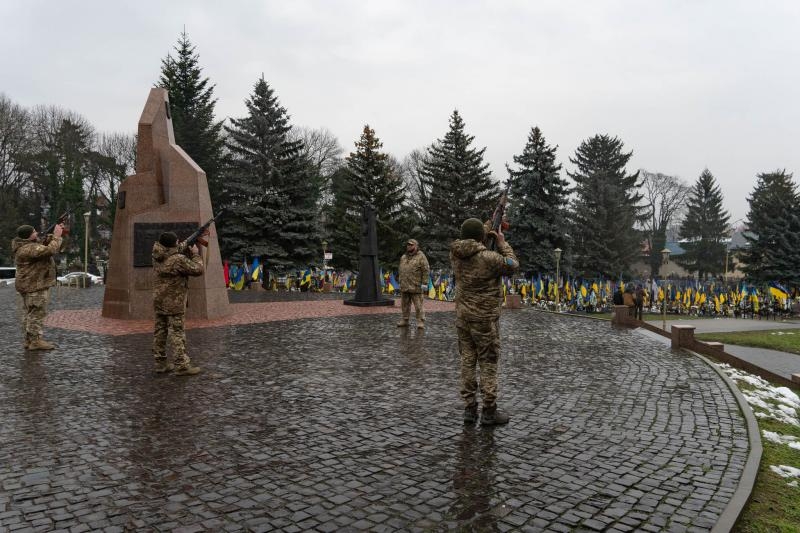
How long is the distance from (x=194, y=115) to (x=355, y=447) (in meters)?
38.9

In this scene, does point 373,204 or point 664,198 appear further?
point 664,198

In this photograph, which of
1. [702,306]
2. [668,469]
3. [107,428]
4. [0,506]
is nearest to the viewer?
[0,506]

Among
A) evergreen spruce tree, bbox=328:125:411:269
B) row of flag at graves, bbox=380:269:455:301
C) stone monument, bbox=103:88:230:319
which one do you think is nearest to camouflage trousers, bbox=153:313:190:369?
stone monument, bbox=103:88:230:319

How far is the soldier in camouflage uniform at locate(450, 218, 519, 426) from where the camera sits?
5.45 metres

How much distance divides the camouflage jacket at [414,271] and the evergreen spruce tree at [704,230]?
5518cm

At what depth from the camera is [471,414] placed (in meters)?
5.47

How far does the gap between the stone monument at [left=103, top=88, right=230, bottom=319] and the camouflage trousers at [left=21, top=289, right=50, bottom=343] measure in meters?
4.42

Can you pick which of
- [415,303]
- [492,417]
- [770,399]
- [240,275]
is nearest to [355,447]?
[492,417]

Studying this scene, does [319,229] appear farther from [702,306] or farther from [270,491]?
[270,491]

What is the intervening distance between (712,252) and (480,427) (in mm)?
62519

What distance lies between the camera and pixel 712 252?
58375 mm

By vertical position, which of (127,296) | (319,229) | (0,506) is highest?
(319,229)

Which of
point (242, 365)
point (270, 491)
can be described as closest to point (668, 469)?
point (270, 491)

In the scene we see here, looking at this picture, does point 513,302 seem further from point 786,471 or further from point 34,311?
point 786,471
